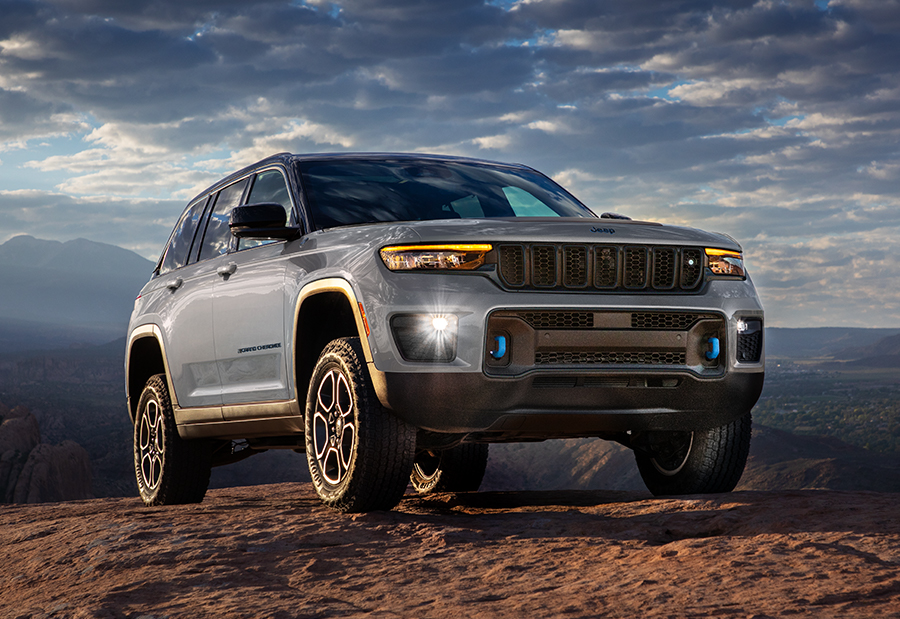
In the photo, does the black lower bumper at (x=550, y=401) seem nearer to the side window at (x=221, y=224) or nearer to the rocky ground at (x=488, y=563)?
the rocky ground at (x=488, y=563)

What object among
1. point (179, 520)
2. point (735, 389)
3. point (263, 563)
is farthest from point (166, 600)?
point (735, 389)

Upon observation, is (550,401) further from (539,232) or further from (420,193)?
(420,193)

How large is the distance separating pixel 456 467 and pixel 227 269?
294 centimetres

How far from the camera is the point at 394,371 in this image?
14.9 ft

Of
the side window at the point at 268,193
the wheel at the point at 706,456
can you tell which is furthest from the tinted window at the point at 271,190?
the wheel at the point at 706,456

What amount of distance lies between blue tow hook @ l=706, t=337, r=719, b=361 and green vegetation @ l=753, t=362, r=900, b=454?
10363 cm

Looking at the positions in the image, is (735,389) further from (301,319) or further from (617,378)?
(301,319)

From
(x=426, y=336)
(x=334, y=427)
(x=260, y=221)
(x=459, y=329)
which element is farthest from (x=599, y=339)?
(x=260, y=221)

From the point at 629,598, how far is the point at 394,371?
176 centimetres

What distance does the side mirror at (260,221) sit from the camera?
529 cm

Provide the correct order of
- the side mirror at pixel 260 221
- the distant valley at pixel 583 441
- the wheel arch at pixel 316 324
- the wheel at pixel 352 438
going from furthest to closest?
the distant valley at pixel 583 441 < the side mirror at pixel 260 221 < the wheel arch at pixel 316 324 < the wheel at pixel 352 438

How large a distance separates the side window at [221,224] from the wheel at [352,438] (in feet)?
6.01

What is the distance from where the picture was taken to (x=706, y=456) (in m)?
5.43

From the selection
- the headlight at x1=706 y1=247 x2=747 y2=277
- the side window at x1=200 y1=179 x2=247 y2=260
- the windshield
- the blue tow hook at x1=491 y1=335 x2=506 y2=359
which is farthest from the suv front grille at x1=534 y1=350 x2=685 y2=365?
the side window at x1=200 y1=179 x2=247 y2=260
